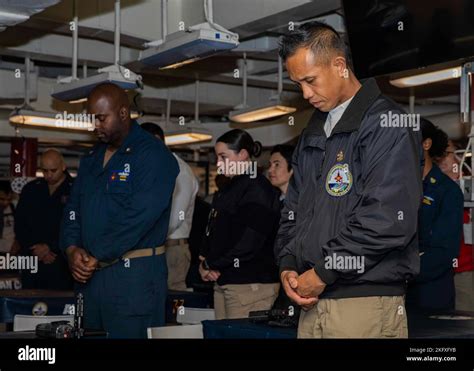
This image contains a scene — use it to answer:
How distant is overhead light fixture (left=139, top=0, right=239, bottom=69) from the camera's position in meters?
4.52

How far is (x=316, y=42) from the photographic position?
2463 mm

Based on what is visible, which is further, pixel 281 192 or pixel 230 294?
pixel 281 192

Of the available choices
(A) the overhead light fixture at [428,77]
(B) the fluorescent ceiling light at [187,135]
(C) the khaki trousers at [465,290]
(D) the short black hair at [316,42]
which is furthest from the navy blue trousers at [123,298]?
(B) the fluorescent ceiling light at [187,135]

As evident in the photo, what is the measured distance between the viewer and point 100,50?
7570 millimetres

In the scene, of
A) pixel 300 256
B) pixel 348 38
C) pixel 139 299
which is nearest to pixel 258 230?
pixel 139 299

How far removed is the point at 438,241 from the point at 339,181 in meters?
1.77

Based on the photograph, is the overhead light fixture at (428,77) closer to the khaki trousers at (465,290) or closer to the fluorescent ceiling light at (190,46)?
the khaki trousers at (465,290)

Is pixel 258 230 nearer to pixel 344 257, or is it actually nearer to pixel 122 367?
pixel 344 257

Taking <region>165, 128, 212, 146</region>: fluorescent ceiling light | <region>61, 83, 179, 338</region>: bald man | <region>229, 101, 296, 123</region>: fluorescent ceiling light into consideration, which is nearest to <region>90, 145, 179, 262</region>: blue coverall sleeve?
<region>61, 83, 179, 338</region>: bald man

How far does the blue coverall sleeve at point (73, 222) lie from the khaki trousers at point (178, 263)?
2.30 metres

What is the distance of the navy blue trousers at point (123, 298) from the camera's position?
3.62 meters

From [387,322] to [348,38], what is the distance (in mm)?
2732

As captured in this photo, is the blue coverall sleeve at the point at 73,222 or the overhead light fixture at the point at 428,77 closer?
the blue coverall sleeve at the point at 73,222

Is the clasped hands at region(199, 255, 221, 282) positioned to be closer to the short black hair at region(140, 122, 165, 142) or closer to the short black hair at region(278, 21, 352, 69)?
the short black hair at region(140, 122, 165, 142)
